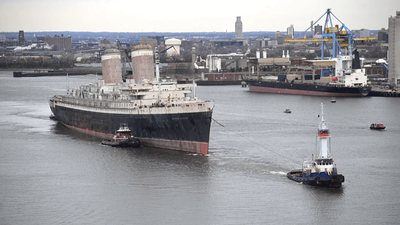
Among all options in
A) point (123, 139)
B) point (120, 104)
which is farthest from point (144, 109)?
point (120, 104)

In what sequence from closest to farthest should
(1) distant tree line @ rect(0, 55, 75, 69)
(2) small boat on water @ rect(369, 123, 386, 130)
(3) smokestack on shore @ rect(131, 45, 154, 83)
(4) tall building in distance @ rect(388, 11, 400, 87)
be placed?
(3) smokestack on shore @ rect(131, 45, 154, 83) → (2) small boat on water @ rect(369, 123, 386, 130) → (4) tall building in distance @ rect(388, 11, 400, 87) → (1) distant tree line @ rect(0, 55, 75, 69)

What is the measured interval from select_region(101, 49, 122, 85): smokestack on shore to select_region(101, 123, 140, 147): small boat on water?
5.64m

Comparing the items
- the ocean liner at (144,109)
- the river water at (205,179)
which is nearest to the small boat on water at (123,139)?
the ocean liner at (144,109)

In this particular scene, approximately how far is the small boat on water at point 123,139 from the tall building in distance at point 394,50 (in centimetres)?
3202

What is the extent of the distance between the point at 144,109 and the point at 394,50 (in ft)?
108

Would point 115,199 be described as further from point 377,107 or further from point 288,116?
point 377,107

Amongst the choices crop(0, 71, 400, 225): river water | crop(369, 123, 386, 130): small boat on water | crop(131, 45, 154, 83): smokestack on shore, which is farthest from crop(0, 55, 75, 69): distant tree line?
crop(369, 123, 386, 130): small boat on water

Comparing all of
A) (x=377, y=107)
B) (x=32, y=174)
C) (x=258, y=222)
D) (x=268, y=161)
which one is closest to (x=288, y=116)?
(x=377, y=107)

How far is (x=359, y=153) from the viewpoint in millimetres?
27281

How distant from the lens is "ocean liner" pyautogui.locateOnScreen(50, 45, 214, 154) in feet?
90.4

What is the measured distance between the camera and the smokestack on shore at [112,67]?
3494 cm

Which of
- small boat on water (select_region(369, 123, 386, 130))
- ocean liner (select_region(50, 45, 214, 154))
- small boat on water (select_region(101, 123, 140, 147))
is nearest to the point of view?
ocean liner (select_region(50, 45, 214, 154))

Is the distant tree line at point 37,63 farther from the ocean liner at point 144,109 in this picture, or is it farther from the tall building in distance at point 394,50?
the ocean liner at point 144,109

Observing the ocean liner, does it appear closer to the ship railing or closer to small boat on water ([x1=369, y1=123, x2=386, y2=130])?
the ship railing
